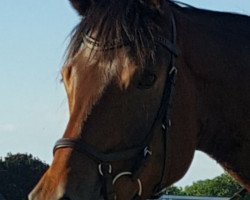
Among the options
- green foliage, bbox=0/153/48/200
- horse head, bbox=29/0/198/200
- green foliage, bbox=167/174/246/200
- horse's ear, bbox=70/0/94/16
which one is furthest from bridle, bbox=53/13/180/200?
green foliage, bbox=0/153/48/200

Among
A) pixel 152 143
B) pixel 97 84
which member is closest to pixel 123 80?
pixel 97 84

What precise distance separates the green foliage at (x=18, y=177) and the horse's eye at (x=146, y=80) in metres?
37.9

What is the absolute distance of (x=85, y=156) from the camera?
14.9 ft

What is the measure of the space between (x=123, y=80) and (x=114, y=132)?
38 centimetres

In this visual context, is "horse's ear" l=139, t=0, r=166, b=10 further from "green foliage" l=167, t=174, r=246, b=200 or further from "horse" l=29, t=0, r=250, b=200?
"green foliage" l=167, t=174, r=246, b=200

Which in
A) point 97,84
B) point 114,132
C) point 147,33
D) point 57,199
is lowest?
point 57,199

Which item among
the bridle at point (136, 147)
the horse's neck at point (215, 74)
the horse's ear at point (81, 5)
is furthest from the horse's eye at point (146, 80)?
the horse's ear at point (81, 5)

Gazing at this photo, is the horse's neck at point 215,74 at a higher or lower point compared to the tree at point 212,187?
higher

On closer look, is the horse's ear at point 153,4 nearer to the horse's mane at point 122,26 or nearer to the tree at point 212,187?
the horse's mane at point 122,26

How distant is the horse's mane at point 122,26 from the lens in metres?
4.90

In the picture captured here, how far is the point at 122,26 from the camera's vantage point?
4938 mm

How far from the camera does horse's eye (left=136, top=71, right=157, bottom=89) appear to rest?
4.83m

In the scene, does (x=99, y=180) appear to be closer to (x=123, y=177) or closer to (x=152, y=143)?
(x=123, y=177)

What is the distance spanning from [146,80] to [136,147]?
489mm
